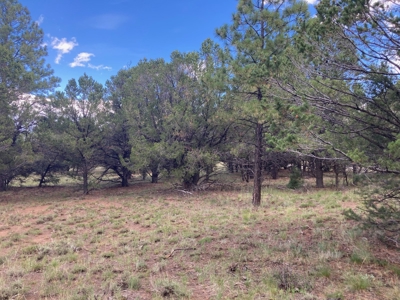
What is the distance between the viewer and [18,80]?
479 inches

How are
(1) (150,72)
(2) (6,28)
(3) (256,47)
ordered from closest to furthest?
1. (3) (256,47)
2. (2) (6,28)
3. (1) (150,72)

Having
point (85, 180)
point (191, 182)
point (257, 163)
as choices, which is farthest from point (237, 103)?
point (85, 180)

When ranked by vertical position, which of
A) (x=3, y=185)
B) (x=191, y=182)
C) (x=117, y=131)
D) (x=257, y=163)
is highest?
(x=117, y=131)

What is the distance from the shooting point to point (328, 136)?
15.6 ft

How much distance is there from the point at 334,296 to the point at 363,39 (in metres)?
3.46

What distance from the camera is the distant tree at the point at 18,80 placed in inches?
472

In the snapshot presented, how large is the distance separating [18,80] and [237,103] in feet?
32.9

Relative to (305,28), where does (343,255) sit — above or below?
below

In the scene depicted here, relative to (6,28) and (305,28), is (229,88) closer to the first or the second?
(305,28)

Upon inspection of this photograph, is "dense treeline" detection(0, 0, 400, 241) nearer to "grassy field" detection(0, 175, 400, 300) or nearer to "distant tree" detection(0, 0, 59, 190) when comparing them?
"distant tree" detection(0, 0, 59, 190)

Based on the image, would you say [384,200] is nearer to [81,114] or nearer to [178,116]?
[178,116]

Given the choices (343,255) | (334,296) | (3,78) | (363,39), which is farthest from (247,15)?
(3,78)

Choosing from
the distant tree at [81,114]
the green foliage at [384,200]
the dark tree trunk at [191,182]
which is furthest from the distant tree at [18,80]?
the green foliage at [384,200]

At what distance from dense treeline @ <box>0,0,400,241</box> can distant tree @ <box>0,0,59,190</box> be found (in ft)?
0.18
